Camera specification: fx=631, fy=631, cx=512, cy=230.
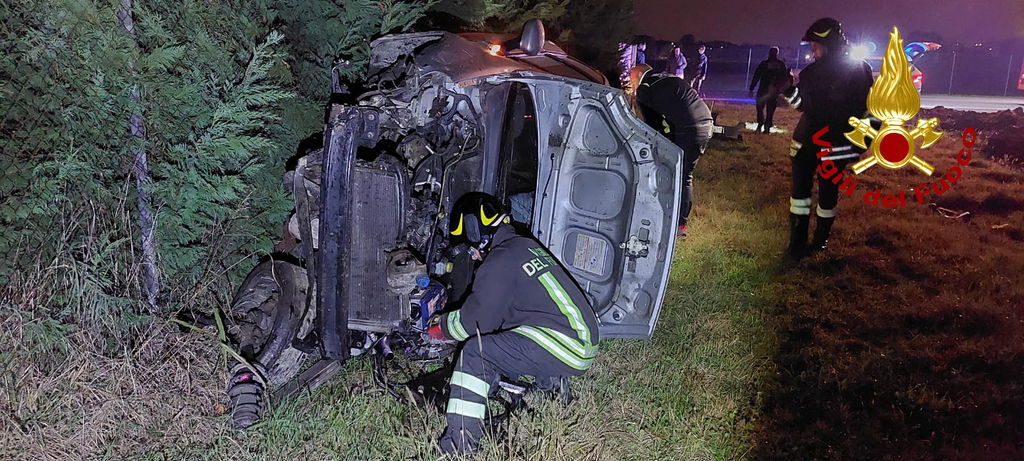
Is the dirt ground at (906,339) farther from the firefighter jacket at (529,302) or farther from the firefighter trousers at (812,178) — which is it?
the firefighter jacket at (529,302)

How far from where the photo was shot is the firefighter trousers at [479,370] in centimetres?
301

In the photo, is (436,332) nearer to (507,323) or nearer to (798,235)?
(507,323)

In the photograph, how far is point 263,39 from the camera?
414cm

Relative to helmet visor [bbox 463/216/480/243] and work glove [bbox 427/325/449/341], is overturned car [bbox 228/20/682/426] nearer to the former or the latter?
work glove [bbox 427/325/449/341]

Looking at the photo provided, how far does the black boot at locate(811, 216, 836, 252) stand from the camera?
608cm

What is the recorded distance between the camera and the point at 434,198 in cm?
381

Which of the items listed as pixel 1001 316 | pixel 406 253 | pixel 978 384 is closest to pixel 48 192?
pixel 406 253

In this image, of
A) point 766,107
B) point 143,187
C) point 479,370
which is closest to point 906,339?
point 479,370

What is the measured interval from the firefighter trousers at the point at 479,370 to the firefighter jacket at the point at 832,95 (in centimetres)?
391

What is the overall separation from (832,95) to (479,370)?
436cm

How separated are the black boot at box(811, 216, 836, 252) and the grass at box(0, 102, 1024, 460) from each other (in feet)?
0.44

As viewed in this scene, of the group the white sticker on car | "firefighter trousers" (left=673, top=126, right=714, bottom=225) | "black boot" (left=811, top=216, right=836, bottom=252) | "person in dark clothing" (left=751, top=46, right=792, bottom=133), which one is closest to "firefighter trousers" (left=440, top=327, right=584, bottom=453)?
the white sticker on car

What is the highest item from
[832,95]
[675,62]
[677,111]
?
[675,62]

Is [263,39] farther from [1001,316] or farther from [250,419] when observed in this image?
[1001,316]
